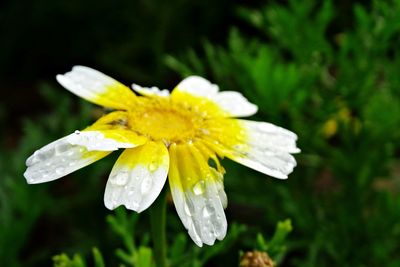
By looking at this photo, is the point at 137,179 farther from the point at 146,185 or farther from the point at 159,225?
the point at 159,225

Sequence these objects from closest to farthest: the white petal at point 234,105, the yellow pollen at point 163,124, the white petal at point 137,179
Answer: the white petal at point 137,179, the yellow pollen at point 163,124, the white petal at point 234,105

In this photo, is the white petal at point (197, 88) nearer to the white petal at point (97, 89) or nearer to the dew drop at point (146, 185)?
the white petal at point (97, 89)

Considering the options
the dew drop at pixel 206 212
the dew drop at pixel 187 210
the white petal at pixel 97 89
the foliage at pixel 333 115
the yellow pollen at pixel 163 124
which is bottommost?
the dew drop at pixel 187 210

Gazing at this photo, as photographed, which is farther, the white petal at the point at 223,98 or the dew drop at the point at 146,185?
the white petal at the point at 223,98

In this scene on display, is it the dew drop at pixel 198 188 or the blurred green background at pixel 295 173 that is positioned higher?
the blurred green background at pixel 295 173

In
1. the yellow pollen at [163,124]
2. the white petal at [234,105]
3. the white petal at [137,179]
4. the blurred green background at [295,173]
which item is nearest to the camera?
the white petal at [137,179]

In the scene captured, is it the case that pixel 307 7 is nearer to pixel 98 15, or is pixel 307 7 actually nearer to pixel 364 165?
pixel 364 165

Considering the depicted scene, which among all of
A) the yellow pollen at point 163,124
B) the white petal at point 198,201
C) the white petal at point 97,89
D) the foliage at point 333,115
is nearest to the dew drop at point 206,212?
the white petal at point 198,201
